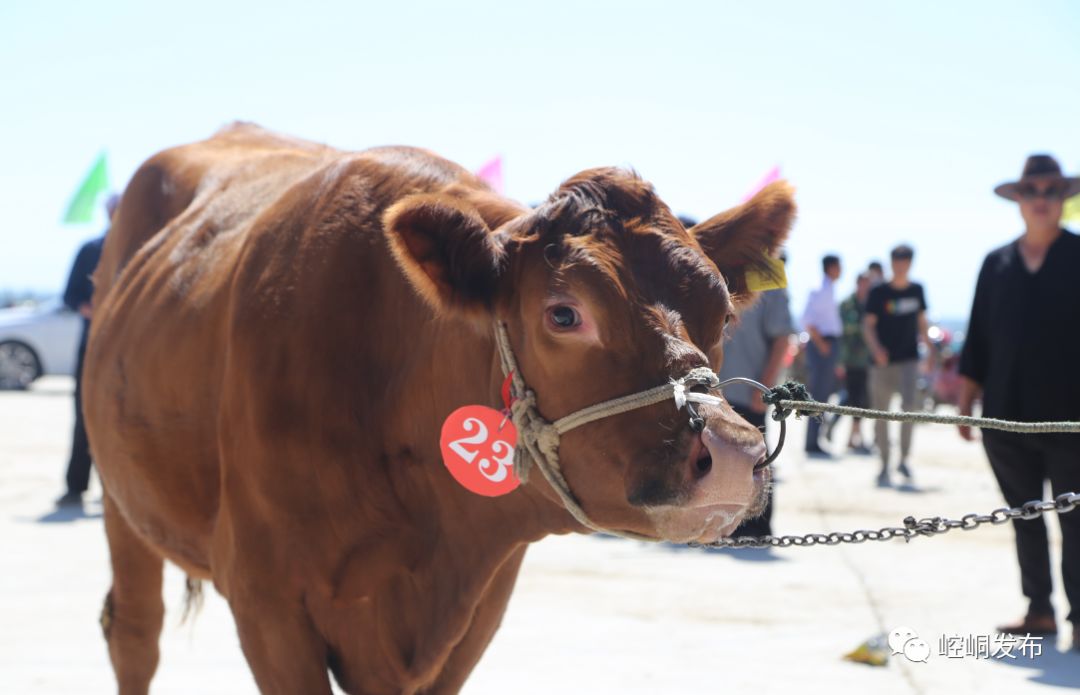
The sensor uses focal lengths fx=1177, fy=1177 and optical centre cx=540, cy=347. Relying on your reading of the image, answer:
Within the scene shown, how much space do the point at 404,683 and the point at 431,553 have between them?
0.35 m

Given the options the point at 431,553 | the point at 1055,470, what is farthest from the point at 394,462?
the point at 1055,470

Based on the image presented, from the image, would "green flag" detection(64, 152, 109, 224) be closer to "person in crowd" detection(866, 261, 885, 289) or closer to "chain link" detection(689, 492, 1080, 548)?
"person in crowd" detection(866, 261, 885, 289)

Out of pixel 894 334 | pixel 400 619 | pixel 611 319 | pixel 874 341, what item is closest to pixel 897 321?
pixel 894 334

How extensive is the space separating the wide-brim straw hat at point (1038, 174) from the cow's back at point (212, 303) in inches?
129

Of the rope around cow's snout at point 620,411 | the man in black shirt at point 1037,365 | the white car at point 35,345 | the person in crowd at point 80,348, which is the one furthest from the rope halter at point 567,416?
the white car at point 35,345

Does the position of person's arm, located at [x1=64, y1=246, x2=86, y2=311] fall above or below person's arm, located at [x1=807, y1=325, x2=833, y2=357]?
above

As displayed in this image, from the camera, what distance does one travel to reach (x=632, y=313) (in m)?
2.42

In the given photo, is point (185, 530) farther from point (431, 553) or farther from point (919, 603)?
point (919, 603)

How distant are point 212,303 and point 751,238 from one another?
64.2 inches

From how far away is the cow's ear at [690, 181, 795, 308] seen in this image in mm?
2975

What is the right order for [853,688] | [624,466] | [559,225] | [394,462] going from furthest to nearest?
[853,688]
[394,462]
[559,225]
[624,466]

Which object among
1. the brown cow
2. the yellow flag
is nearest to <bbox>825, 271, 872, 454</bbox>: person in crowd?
the yellow flag

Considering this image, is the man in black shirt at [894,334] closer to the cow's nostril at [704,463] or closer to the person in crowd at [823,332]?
the person in crowd at [823,332]

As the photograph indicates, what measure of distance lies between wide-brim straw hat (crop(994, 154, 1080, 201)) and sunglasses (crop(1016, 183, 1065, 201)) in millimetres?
21
